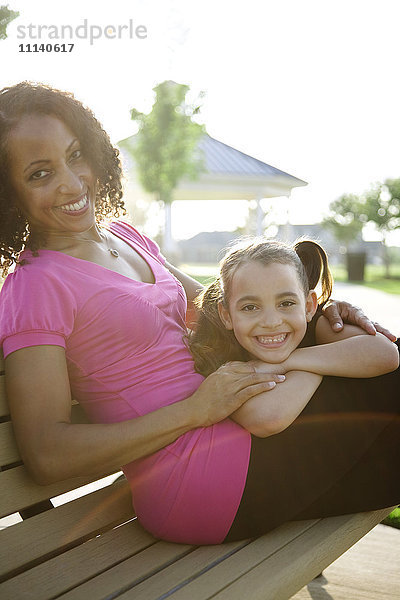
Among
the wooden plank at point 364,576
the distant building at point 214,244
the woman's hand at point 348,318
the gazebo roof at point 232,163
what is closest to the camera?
the woman's hand at point 348,318

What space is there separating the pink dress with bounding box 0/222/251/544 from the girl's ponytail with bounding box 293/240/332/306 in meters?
0.57

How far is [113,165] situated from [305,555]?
1412 mm

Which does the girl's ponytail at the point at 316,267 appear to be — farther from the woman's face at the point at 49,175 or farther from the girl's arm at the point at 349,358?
the woman's face at the point at 49,175

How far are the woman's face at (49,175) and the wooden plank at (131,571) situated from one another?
98cm

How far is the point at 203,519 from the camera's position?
1887 millimetres

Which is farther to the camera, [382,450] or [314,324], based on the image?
[314,324]

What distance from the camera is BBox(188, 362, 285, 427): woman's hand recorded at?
190 cm

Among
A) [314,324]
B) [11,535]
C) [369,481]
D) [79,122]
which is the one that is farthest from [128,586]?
[79,122]

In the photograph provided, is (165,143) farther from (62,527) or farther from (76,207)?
(62,527)

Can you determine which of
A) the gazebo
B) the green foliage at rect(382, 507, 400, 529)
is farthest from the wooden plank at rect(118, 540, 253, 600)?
the gazebo

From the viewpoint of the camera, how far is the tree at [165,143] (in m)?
22.9

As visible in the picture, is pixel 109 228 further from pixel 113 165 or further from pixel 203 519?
pixel 203 519

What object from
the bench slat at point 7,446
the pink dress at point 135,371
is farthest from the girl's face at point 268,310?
the bench slat at point 7,446

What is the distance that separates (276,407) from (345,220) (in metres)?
42.4
